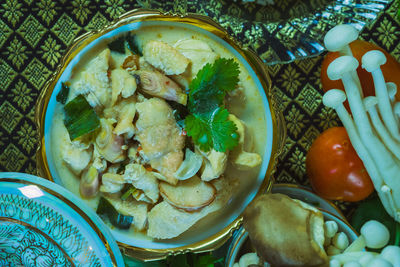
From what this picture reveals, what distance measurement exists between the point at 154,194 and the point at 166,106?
0.81 ft

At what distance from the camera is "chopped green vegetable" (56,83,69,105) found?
4.05 ft

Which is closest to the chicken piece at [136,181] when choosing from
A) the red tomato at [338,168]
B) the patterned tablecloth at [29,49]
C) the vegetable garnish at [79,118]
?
the vegetable garnish at [79,118]

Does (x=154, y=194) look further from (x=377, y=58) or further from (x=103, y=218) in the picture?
(x=377, y=58)

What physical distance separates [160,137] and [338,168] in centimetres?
A: 59

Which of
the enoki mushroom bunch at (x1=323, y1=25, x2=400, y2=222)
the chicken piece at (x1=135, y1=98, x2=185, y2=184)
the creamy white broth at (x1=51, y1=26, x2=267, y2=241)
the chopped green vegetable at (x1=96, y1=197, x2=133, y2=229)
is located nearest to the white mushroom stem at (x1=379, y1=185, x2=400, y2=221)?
the enoki mushroom bunch at (x1=323, y1=25, x2=400, y2=222)

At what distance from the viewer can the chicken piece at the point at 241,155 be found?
47.5 inches

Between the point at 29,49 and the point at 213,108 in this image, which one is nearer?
the point at 213,108

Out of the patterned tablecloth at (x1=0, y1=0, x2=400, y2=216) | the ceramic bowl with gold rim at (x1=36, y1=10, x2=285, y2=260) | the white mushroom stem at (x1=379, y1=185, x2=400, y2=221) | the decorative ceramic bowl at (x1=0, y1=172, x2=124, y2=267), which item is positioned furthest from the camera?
the patterned tablecloth at (x1=0, y1=0, x2=400, y2=216)

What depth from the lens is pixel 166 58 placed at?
1.18 meters

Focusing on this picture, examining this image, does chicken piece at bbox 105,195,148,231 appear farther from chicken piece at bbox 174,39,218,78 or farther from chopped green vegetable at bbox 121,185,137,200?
chicken piece at bbox 174,39,218,78

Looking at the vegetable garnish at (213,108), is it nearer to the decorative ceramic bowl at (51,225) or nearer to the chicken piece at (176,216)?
the chicken piece at (176,216)

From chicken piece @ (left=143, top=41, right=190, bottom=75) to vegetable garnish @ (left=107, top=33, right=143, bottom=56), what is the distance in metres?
0.08

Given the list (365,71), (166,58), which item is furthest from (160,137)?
(365,71)

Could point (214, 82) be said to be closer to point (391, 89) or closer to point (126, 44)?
point (126, 44)
